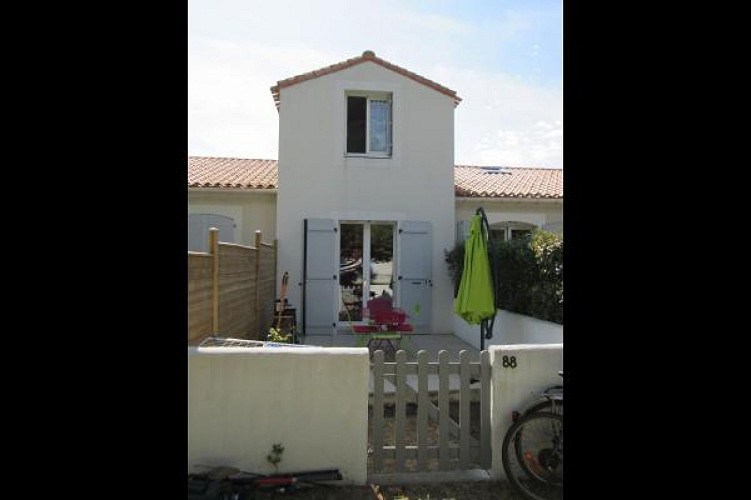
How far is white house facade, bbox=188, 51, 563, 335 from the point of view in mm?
9883

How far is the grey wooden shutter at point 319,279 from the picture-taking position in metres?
9.73

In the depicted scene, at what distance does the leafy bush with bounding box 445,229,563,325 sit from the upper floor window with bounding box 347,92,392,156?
3.65m

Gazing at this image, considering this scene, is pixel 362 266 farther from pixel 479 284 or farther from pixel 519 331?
pixel 479 284

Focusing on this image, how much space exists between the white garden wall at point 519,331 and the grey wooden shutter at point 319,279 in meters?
2.72

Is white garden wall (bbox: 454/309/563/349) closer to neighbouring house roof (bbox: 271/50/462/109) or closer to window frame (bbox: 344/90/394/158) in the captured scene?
window frame (bbox: 344/90/394/158)

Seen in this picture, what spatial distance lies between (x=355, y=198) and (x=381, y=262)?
1423 millimetres

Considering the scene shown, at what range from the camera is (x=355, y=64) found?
33.5 ft

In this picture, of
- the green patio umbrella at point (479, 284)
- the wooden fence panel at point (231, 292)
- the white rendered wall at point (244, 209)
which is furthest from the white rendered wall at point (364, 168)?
the green patio umbrella at point (479, 284)
